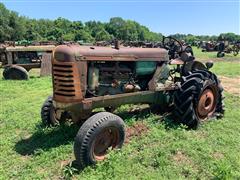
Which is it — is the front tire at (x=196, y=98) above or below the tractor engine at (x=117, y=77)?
below

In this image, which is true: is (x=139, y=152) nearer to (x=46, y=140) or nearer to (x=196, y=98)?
(x=46, y=140)

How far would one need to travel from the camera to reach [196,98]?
6.87 metres

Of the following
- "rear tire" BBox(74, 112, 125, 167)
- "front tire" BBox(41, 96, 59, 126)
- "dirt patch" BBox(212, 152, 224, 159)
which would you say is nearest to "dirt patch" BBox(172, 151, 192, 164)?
"dirt patch" BBox(212, 152, 224, 159)

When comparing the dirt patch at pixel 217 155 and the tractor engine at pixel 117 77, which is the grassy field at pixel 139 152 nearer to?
the dirt patch at pixel 217 155

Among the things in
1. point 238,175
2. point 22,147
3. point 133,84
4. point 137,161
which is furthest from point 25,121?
point 238,175

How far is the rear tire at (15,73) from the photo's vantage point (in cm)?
1407

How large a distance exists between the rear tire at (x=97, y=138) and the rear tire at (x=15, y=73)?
9407 mm

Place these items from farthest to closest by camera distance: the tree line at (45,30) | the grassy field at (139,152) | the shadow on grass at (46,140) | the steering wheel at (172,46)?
the tree line at (45,30) → the steering wheel at (172,46) → the shadow on grass at (46,140) → the grassy field at (139,152)

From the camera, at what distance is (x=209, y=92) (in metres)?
7.41

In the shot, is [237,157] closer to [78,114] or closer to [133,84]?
[133,84]

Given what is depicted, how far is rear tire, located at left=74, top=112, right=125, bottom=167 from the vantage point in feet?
16.3

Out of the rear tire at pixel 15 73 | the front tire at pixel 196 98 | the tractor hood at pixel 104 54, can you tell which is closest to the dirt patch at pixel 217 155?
the front tire at pixel 196 98

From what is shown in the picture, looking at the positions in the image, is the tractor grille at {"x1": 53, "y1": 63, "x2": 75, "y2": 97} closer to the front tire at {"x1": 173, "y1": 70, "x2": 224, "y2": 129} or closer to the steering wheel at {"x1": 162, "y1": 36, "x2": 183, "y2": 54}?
the front tire at {"x1": 173, "y1": 70, "x2": 224, "y2": 129}

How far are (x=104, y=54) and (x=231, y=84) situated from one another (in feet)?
26.9
